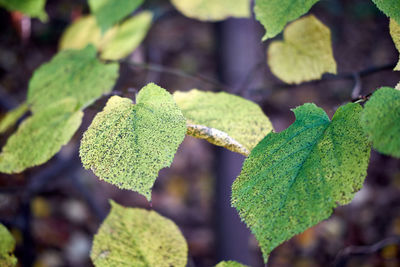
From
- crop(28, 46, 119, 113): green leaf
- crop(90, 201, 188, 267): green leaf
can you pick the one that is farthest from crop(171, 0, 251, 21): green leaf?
crop(90, 201, 188, 267): green leaf

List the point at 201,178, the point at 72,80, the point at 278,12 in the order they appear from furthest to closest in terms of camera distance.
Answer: the point at 201,178
the point at 72,80
the point at 278,12

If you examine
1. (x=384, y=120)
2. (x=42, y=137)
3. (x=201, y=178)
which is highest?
(x=384, y=120)

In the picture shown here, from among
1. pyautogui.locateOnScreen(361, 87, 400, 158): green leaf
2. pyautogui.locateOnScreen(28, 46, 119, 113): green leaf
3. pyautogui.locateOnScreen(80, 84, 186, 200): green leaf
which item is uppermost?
pyautogui.locateOnScreen(361, 87, 400, 158): green leaf

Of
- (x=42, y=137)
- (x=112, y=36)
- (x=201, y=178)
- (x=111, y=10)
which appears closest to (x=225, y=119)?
(x=42, y=137)

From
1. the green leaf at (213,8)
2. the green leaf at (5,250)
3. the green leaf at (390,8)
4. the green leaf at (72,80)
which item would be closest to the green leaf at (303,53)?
the green leaf at (213,8)

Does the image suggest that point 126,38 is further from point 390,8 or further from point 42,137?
point 390,8

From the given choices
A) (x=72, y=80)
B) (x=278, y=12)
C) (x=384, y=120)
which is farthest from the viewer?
(x=72, y=80)

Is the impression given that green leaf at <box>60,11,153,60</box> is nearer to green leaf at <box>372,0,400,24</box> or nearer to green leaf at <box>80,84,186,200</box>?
green leaf at <box>80,84,186,200</box>
